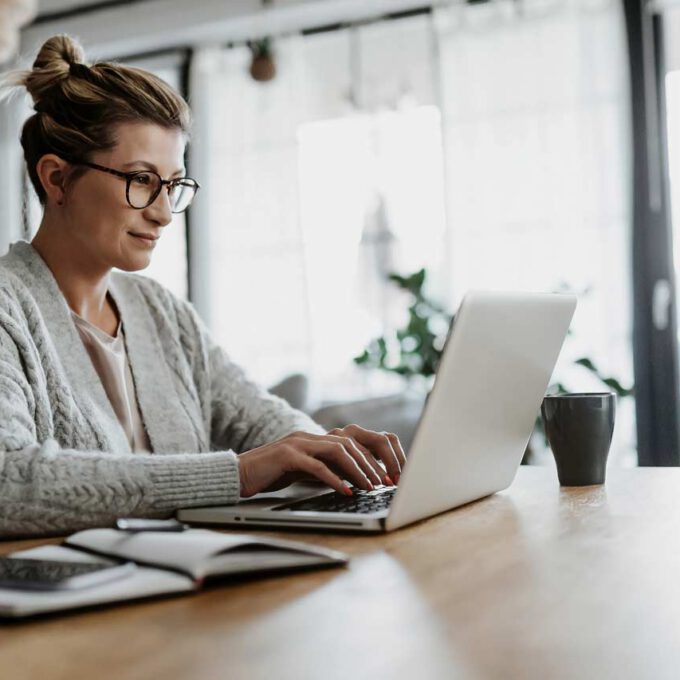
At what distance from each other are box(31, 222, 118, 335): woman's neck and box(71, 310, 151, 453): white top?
0.12 ft

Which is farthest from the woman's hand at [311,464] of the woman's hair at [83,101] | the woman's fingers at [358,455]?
the woman's hair at [83,101]

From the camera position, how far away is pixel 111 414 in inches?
61.4

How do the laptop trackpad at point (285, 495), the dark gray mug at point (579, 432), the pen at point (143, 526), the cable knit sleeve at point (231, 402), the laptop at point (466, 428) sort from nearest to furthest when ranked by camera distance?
the pen at point (143, 526)
the laptop at point (466, 428)
the laptop trackpad at point (285, 495)
the dark gray mug at point (579, 432)
the cable knit sleeve at point (231, 402)

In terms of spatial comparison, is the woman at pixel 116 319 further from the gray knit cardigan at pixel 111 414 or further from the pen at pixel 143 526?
the pen at pixel 143 526

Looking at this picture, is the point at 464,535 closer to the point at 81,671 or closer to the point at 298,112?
the point at 81,671

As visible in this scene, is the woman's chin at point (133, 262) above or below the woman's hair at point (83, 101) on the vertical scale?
below

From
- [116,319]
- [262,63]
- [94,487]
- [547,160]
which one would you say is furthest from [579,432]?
[262,63]

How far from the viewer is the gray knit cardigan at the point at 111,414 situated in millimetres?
1122

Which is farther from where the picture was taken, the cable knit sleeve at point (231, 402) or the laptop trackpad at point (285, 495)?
the cable knit sleeve at point (231, 402)

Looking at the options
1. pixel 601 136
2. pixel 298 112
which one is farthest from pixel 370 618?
pixel 298 112

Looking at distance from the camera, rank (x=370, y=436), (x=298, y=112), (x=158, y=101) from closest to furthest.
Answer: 1. (x=370, y=436)
2. (x=158, y=101)
3. (x=298, y=112)

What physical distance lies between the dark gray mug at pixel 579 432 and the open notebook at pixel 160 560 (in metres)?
0.57

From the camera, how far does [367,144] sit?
4316 mm

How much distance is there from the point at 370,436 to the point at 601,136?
296cm
